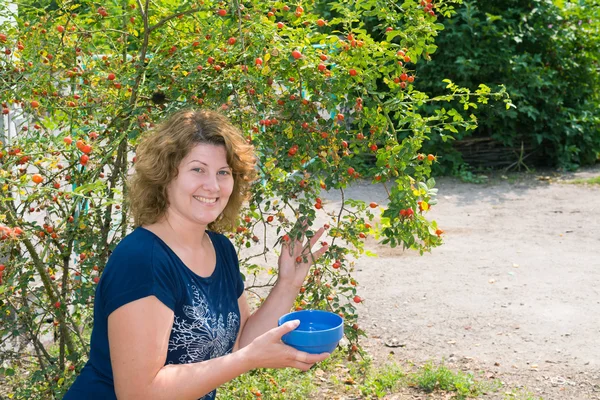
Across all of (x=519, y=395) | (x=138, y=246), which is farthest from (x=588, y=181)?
(x=138, y=246)

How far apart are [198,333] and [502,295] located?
12.2 ft

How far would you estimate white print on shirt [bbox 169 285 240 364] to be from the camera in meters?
2.12

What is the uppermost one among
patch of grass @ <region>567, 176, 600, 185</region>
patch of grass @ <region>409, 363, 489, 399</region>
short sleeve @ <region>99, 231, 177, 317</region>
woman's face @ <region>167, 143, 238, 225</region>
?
woman's face @ <region>167, 143, 238, 225</region>

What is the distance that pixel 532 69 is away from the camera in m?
8.80

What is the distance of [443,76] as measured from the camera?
28.8 feet

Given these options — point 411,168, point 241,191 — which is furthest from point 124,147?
point 411,168

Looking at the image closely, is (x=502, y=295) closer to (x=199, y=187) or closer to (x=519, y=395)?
(x=519, y=395)

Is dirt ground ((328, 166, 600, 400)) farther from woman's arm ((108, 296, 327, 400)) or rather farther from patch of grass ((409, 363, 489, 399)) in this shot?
woman's arm ((108, 296, 327, 400))

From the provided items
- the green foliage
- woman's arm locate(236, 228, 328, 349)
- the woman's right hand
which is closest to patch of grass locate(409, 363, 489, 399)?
woman's arm locate(236, 228, 328, 349)

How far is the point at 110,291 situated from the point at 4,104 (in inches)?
66.7

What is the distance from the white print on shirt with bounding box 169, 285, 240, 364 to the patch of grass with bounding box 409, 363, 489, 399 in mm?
2031

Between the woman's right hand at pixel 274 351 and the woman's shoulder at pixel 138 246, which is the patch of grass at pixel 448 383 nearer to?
the woman's right hand at pixel 274 351

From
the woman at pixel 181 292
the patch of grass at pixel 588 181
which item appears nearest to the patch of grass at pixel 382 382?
the woman at pixel 181 292

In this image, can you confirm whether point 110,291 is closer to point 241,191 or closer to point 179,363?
point 179,363
